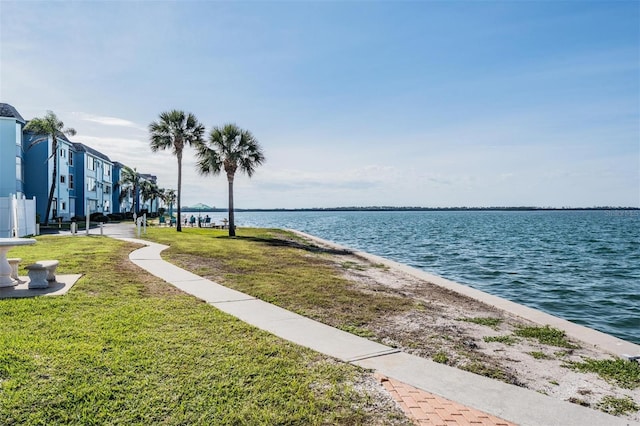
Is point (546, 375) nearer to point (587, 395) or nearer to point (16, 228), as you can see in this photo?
point (587, 395)

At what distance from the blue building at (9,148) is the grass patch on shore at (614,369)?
4136 cm

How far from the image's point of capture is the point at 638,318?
1221 cm

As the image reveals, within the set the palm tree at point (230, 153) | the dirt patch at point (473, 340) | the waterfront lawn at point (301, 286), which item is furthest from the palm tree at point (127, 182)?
the dirt patch at point (473, 340)

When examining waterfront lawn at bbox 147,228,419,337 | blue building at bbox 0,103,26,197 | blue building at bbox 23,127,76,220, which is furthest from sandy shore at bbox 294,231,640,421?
blue building at bbox 23,127,76,220

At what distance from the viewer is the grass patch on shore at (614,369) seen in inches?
231

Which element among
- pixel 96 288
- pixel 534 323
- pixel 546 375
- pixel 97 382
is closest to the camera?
pixel 97 382

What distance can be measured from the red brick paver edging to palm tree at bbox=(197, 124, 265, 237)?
29.9m

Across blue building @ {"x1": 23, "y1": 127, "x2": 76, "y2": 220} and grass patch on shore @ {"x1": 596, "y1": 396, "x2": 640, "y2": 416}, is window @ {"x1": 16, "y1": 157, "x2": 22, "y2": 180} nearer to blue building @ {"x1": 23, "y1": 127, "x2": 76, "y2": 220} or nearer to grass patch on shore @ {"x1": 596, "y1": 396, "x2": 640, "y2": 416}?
blue building @ {"x1": 23, "y1": 127, "x2": 76, "y2": 220}

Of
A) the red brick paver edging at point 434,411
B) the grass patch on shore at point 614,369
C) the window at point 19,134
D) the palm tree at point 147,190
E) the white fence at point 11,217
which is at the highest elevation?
the window at point 19,134

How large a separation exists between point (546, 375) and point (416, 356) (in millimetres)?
1838

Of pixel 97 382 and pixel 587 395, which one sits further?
pixel 587 395

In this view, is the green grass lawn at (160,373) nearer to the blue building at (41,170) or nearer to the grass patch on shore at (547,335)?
the grass patch on shore at (547,335)

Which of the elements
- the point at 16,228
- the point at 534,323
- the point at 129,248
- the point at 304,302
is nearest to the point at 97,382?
the point at 304,302

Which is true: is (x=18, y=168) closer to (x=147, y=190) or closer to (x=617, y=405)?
(x=147, y=190)
